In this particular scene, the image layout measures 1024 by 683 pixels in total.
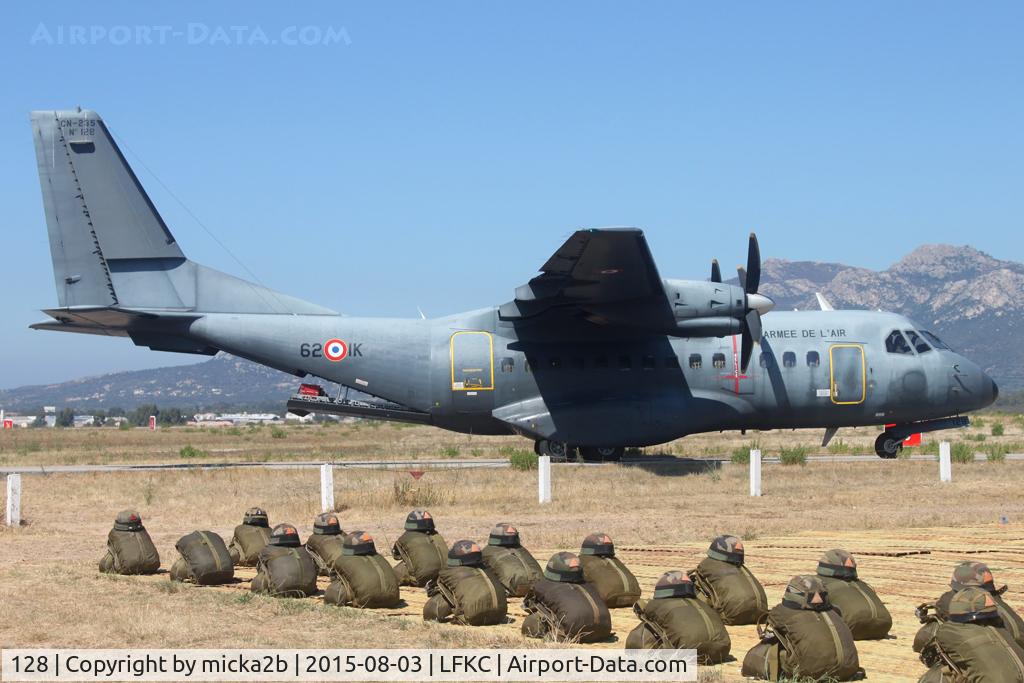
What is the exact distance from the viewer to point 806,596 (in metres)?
10.1

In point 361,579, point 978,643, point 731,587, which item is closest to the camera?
point 978,643

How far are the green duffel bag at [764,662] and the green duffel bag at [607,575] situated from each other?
9.94 ft

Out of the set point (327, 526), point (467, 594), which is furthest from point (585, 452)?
point (467, 594)

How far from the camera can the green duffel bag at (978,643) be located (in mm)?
8836

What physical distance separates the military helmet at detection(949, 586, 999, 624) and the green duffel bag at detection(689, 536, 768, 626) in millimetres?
3201

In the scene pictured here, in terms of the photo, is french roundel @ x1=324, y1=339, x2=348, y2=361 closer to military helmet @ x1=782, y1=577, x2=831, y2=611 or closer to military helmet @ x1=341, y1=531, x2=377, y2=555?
military helmet @ x1=341, y1=531, x2=377, y2=555

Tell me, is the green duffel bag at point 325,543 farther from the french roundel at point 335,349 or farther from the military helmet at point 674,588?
the french roundel at point 335,349

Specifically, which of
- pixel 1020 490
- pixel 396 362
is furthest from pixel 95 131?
pixel 1020 490

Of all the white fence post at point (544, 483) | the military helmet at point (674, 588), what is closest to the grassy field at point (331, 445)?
the white fence post at point (544, 483)

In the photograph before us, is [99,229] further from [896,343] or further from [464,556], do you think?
[896,343]

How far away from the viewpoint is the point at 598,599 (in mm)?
11609

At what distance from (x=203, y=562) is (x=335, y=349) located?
55.0 ft

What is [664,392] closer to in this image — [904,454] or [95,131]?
[904,454]

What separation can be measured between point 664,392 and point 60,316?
1608cm
